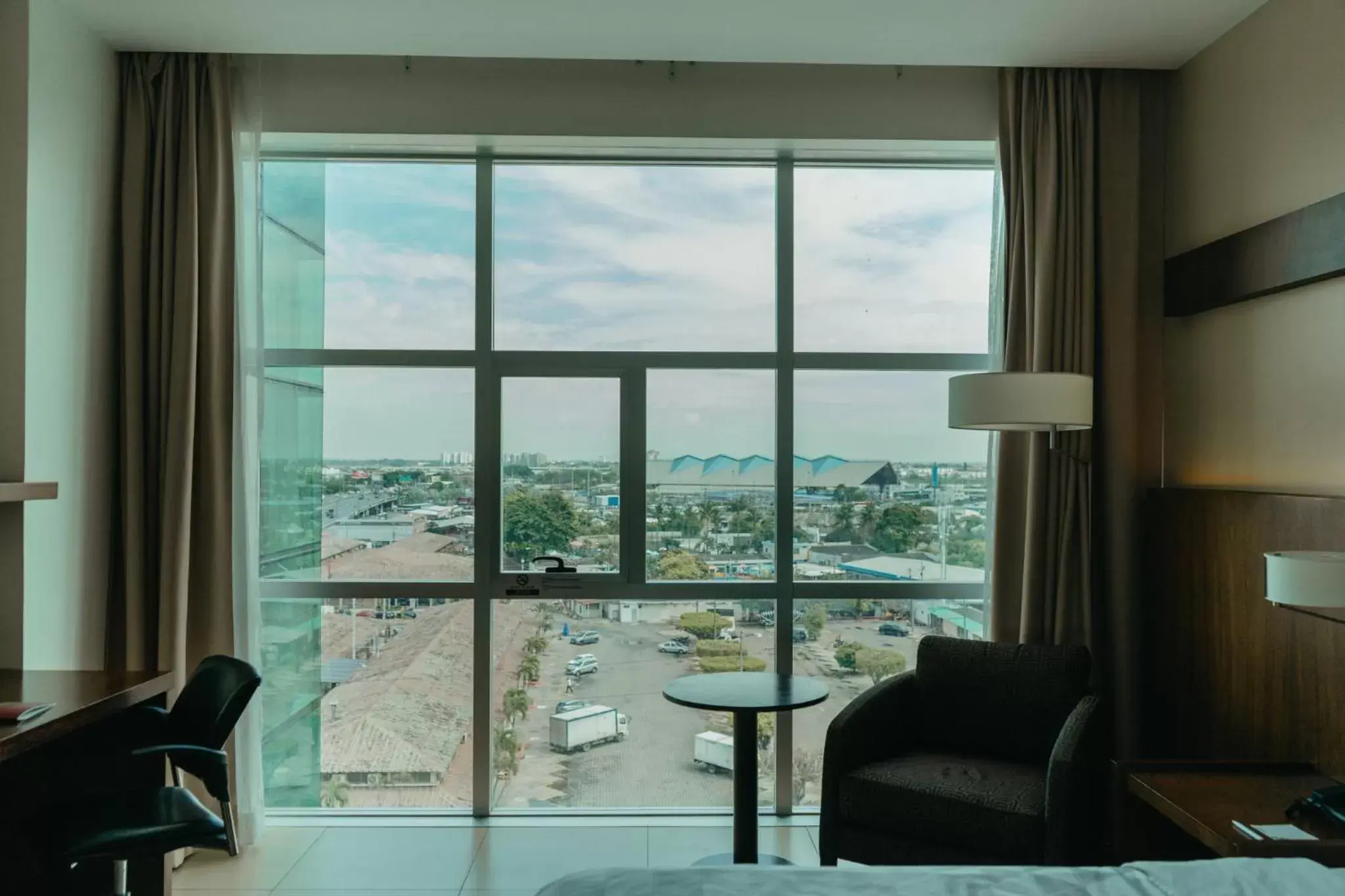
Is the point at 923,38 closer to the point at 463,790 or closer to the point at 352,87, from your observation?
the point at 352,87

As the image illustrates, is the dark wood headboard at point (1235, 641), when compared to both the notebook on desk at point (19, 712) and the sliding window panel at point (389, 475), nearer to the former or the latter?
the sliding window panel at point (389, 475)

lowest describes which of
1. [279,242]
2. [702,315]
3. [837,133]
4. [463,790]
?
[463,790]

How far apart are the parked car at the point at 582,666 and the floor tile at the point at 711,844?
681mm

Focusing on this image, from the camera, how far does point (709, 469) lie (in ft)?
12.7

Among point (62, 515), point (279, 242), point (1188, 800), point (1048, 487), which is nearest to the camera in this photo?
point (1188, 800)

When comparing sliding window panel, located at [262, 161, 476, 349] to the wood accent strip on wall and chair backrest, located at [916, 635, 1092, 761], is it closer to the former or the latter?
chair backrest, located at [916, 635, 1092, 761]

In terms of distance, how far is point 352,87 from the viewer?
360cm

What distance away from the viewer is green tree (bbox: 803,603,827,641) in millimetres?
3848

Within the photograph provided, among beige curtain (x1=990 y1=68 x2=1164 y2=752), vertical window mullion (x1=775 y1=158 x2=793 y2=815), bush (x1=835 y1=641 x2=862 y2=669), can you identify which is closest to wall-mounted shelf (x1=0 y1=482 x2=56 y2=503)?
vertical window mullion (x1=775 y1=158 x2=793 y2=815)

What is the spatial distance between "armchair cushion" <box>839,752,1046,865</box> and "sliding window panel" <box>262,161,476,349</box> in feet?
7.70

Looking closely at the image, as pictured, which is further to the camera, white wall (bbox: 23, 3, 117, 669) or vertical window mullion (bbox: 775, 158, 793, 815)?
vertical window mullion (bbox: 775, 158, 793, 815)

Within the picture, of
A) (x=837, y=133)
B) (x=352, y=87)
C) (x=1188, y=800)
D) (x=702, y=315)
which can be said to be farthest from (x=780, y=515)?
(x=352, y=87)

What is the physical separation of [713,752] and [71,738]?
7.52 feet

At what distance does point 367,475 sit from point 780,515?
69.1 inches
